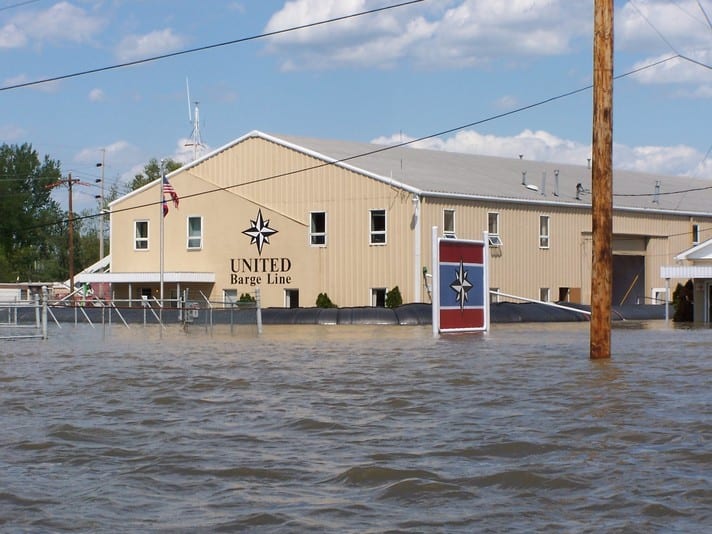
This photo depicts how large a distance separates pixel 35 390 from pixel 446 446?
26.8ft

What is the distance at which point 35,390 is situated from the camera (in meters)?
17.4

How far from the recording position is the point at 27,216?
117 meters

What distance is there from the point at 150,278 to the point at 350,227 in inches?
425

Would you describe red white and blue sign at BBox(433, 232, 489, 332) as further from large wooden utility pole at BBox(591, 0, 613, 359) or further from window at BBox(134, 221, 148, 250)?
window at BBox(134, 221, 148, 250)

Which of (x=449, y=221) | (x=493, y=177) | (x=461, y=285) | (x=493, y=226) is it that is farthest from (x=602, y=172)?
(x=493, y=177)

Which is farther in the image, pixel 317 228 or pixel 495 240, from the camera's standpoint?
pixel 317 228

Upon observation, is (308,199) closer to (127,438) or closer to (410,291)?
(410,291)

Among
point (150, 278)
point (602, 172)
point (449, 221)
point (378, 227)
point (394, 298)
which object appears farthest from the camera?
point (150, 278)

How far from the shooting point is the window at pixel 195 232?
2278 inches

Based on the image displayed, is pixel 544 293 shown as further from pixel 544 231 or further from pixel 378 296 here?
pixel 378 296

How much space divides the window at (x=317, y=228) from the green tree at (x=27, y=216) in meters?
65.0

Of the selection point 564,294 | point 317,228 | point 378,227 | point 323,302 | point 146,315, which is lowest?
point 146,315

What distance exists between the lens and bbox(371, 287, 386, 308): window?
52.1 meters

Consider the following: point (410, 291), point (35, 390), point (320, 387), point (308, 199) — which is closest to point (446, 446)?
point (320, 387)
